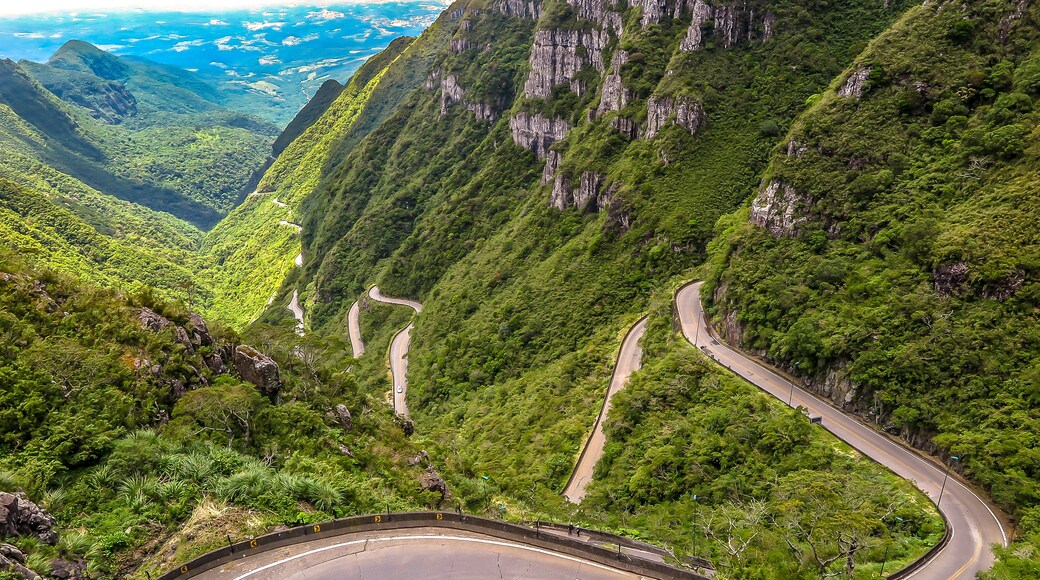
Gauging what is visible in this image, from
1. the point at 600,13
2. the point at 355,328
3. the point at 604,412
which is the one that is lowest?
the point at 355,328

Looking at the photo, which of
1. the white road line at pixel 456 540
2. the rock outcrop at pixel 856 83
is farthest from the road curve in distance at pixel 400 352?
the rock outcrop at pixel 856 83

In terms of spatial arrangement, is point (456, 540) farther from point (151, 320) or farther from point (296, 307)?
point (296, 307)

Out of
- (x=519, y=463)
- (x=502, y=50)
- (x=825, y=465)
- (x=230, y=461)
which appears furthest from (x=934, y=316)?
(x=502, y=50)

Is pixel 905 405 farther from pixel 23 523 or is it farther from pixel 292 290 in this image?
pixel 292 290

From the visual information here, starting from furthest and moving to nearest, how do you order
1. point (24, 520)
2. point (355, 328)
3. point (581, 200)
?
point (355, 328), point (581, 200), point (24, 520)

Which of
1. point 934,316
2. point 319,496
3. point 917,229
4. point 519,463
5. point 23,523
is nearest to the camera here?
point 23,523

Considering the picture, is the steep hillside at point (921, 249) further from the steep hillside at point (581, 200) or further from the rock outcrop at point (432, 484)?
the rock outcrop at point (432, 484)

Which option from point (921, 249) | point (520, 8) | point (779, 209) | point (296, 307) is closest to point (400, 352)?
point (296, 307)
